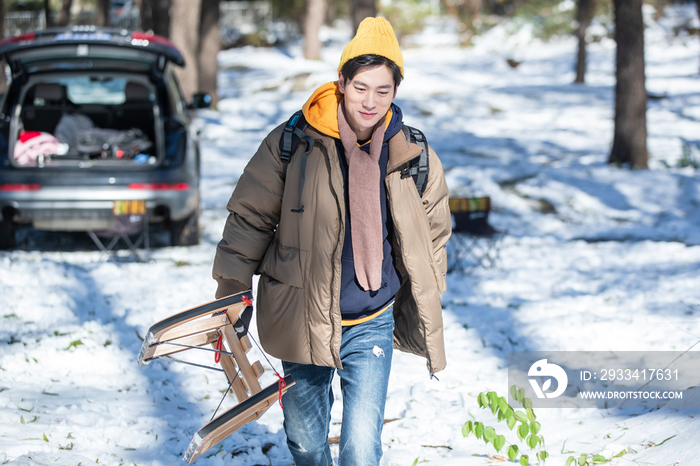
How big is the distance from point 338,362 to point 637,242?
5704 millimetres

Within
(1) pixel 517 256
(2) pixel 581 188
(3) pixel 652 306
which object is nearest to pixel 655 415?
(3) pixel 652 306

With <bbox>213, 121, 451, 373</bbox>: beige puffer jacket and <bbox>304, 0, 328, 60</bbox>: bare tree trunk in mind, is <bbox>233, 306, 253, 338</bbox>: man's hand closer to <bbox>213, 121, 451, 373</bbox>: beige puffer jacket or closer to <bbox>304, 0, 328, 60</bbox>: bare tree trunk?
<bbox>213, 121, 451, 373</bbox>: beige puffer jacket

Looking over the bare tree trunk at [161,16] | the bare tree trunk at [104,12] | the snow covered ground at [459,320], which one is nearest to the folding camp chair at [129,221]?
the snow covered ground at [459,320]

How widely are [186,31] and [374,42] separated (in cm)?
1079

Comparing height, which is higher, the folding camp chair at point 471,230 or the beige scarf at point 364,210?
the beige scarf at point 364,210

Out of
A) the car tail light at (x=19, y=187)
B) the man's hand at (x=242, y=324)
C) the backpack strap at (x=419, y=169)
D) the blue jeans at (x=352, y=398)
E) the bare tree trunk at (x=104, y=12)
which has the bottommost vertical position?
the blue jeans at (x=352, y=398)

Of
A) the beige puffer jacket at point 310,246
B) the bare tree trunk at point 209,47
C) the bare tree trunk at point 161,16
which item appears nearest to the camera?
the beige puffer jacket at point 310,246

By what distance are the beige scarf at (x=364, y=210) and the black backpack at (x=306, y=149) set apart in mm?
127

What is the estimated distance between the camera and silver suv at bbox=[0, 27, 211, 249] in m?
6.08

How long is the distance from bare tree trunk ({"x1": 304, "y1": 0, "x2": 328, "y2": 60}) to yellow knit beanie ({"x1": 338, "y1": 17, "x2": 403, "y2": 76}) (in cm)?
2033

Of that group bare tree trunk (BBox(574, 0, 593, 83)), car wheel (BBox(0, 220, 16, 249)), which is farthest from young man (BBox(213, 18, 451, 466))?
bare tree trunk (BBox(574, 0, 593, 83))

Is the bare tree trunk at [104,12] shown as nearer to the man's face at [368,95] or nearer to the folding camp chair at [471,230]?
the folding camp chair at [471,230]

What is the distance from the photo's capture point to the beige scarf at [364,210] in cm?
237

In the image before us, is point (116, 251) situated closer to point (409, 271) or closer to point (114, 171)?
point (114, 171)
